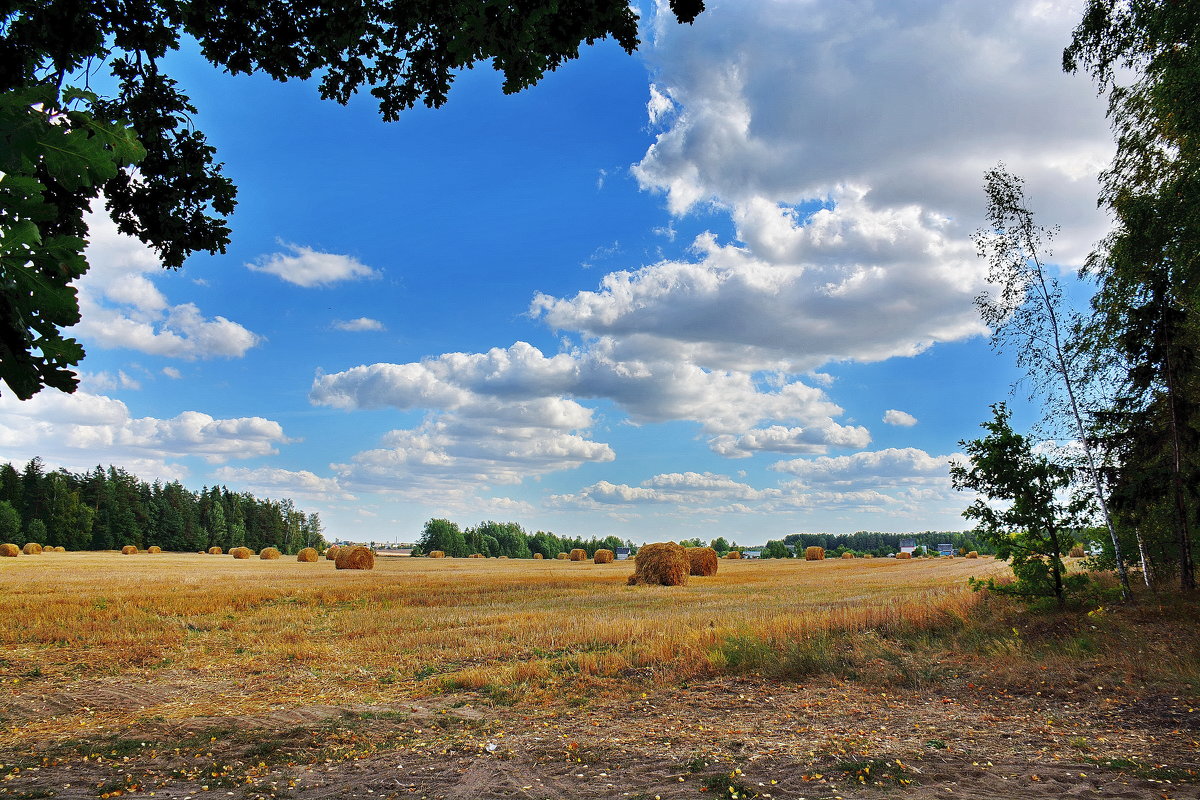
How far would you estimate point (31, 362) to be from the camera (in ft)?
8.34

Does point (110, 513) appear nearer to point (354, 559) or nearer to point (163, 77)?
point (354, 559)

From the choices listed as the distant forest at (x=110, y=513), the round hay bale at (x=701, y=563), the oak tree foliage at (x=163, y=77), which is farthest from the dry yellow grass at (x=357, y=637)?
the distant forest at (x=110, y=513)

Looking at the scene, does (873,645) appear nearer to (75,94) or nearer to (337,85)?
(337,85)

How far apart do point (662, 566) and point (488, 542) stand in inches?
4904

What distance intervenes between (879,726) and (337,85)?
11.6 m

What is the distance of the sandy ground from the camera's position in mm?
6832

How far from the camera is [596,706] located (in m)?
10.1

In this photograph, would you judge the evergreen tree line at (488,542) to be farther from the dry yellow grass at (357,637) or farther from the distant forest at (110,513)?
the dry yellow grass at (357,637)

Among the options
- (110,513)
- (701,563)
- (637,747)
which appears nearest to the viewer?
(637,747)

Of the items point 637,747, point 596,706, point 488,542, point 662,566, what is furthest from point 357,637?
point 488,542

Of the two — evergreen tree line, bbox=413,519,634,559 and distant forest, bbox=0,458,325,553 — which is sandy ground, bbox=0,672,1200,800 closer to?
distant forest, bbox=0,458,325,553

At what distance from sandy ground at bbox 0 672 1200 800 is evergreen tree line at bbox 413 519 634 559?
13320cm

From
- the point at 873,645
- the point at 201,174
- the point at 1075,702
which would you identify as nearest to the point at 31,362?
the point at 201,174

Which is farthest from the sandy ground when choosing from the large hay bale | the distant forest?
the distant forest
